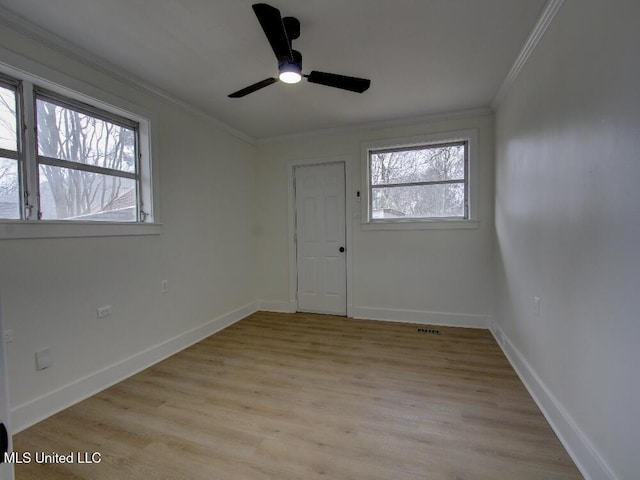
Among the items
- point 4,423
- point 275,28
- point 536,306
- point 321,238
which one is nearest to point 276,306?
point 321,238

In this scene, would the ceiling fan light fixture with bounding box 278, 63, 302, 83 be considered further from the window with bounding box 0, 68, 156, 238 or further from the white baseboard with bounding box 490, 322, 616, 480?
the white baseboard with bounding box 490, 322, 616, 480

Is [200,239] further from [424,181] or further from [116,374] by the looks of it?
[424,181]

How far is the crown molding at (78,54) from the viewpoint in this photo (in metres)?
1.88

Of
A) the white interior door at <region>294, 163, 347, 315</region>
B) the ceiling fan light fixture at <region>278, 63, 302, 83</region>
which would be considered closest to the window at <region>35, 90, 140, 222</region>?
the ceiling fan light fixture at <region>278, 63, 302, 83</region>

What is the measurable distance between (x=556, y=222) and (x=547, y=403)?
3.81ft

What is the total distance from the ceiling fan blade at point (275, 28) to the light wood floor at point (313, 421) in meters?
2.32

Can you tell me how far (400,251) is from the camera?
12.8ft

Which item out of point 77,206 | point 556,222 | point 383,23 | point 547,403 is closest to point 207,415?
point 77,206

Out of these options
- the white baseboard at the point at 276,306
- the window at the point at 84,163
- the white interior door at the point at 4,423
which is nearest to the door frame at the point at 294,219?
the white baseboard at the point at 276,306

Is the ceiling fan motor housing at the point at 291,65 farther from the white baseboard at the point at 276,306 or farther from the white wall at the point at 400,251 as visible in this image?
the white baseboard at the point at 276,306

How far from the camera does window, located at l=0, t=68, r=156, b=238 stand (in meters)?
1.96

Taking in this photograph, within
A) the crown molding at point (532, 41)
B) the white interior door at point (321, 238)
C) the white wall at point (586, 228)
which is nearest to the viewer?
the white wall at point (586, 228)

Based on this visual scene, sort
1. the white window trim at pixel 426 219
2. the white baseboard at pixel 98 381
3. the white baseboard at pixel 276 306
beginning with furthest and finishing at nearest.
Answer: the white baseboard at pixel 276 306, the white window trim at pixel 426 219, the white baseboard at pixel 98 381

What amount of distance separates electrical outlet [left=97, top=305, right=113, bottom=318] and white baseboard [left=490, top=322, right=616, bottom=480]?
3.23 metres
